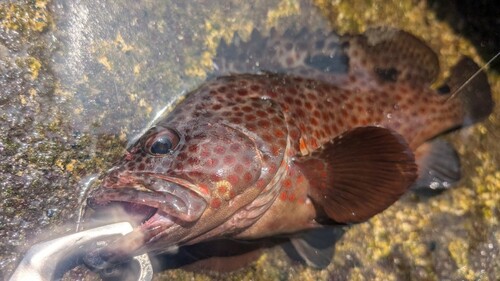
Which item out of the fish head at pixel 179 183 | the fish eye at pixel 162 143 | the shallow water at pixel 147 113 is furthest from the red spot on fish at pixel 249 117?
the shallow water at pixel 147 113

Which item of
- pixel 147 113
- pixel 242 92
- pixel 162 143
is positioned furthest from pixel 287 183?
pixel 147 113

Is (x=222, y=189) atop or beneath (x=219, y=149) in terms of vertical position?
beneath

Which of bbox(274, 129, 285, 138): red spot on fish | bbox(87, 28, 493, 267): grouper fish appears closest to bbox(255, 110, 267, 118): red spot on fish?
bbox(87, 28, 493, 267): grouper fish

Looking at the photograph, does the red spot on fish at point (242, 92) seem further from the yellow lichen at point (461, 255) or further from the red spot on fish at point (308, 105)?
the yellow lichen at point (461, 255)

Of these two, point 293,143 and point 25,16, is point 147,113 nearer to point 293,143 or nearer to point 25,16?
point 25,16

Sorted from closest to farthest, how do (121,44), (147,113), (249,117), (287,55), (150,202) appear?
(150,202) → (249,117) → (121,44) → (147,113) → (287,55)

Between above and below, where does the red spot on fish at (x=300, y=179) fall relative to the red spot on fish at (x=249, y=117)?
below

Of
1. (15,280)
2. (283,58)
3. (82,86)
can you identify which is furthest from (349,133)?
(15,280)
